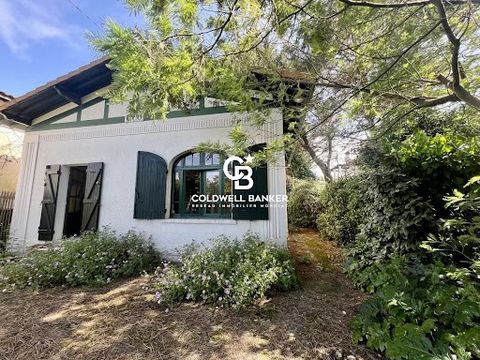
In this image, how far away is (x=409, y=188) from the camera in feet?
11.1

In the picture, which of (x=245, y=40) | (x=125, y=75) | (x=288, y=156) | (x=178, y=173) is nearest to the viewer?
(x=125, y=75)

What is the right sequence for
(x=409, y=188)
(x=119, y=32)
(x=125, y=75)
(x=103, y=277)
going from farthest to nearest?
(x=103, y=277)
(x=409, y=188)
(x=125, y=75)
(x=119, y=32)

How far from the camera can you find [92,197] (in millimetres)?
5965

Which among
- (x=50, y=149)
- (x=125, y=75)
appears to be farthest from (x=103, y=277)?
(x=50, y=149)

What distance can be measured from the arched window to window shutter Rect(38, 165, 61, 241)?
Answer: 3275 mm

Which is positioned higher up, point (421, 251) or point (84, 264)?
point (421, 251)

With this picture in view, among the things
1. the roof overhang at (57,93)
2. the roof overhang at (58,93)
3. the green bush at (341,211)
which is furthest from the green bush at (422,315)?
the roof overhang at (58,93)

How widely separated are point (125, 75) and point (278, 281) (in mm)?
3496

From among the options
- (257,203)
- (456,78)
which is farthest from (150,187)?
(456,78)

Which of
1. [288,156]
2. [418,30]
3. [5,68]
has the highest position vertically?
[5,68]

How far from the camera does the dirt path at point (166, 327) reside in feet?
7.91

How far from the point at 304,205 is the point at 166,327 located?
6.97m

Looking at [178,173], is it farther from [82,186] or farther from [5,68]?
[5,68]

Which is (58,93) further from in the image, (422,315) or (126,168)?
(422,315)
